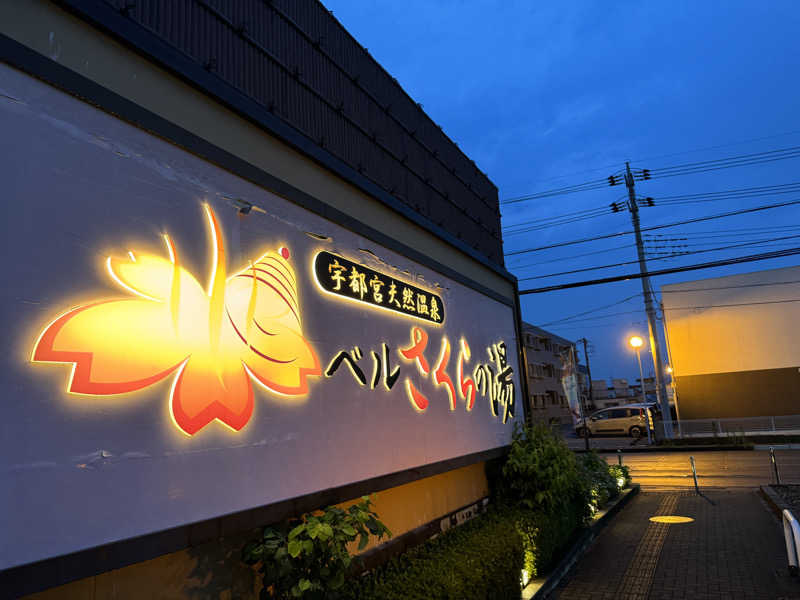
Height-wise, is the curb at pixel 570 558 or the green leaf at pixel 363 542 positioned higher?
the green leaf at pixel 363 542

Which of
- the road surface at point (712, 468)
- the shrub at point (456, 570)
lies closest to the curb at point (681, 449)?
the road surface at point (712, 468)

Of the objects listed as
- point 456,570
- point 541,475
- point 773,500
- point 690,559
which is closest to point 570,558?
point 541,475

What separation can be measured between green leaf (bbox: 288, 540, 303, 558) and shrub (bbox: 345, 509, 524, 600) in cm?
120

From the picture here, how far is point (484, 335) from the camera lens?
1023 centimetres

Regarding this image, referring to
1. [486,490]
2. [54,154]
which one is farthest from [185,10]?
[486,490]

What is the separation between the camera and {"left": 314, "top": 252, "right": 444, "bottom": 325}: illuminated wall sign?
19.1 ft

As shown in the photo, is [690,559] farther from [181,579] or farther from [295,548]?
[181,579]

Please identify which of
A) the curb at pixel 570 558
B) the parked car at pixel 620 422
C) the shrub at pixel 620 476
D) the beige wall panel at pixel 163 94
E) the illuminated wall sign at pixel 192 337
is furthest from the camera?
the parked car at pixel 620 422

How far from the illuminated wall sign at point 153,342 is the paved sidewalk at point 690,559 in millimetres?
4604

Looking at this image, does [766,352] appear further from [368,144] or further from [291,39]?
[291,39]

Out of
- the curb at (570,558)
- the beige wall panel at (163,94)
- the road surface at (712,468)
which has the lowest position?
the road surface at (712,468)

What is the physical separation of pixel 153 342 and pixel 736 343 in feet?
107

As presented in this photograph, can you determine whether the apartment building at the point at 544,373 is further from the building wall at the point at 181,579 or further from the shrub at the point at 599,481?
the building wall at the point at 181,579

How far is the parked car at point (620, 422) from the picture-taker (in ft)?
98.9
